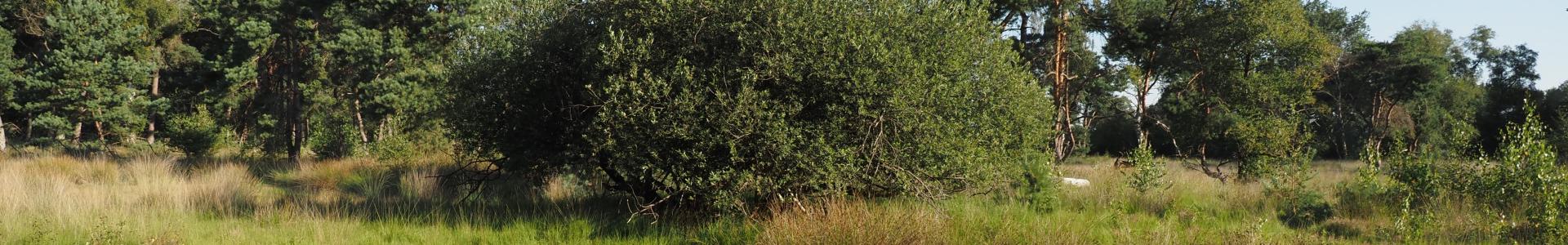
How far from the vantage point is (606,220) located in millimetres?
8672

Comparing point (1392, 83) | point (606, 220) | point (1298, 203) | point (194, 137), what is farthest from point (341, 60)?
point (1392, 83)

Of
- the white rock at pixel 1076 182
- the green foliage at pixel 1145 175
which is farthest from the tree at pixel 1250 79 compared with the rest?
the green foliage at pixel 1145 175

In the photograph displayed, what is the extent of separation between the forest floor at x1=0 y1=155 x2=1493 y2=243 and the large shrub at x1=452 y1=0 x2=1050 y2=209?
40cm

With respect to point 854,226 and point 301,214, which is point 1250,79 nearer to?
point 854,226

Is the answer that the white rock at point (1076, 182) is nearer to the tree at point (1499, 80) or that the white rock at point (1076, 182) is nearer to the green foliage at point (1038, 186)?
the green foliage at point (1038, 186)

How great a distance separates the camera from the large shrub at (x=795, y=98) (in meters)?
6.92

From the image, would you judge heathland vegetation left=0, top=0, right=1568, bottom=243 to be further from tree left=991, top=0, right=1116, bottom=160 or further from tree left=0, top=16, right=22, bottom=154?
tree left=0, top=16, right=22, bottom=154

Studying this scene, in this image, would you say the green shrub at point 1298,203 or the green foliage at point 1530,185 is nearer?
the green foliage at point 1530,185

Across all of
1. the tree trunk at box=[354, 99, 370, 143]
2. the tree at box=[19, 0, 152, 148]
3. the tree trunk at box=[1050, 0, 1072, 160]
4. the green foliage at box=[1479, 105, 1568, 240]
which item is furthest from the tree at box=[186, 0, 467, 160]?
the green foliage at box=[1479, 105, 1568, 240]

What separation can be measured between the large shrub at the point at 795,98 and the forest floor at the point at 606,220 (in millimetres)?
404

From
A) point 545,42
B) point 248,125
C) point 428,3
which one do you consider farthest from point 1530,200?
point 248,125

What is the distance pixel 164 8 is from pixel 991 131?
41.0 meters

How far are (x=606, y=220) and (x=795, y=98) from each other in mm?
2822

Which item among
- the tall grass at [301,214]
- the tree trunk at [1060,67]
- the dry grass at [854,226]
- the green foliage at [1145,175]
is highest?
the tree trunk at [1060,67]
